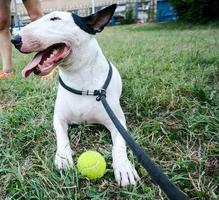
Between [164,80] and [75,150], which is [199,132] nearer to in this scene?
[75,150]

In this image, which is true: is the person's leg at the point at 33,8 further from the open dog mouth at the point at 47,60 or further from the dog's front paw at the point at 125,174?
the dog's front paw at the point at 125,174

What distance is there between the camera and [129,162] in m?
1.96

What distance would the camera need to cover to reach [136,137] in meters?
2.29

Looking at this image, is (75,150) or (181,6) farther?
(181,6)

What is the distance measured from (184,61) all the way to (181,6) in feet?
35.8

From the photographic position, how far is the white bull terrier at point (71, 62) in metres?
2.22

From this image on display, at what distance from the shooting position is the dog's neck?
2.38m

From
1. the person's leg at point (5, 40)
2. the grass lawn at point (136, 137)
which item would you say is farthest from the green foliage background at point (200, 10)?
the grass lawn at point (136, 137)

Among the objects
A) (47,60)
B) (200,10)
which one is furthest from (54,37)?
(200,10)

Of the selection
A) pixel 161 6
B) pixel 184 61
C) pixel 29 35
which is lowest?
pixel 161 6

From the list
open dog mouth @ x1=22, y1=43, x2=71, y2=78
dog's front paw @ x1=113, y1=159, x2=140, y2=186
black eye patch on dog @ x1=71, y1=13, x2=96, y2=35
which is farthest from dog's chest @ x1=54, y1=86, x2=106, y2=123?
dog's front paw @ x1=113, y1=159, x2=140, y2=186

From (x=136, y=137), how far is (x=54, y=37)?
82 cm

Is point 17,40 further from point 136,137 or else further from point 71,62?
point 136,137

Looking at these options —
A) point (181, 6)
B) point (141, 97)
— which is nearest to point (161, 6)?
point (181, 6)
